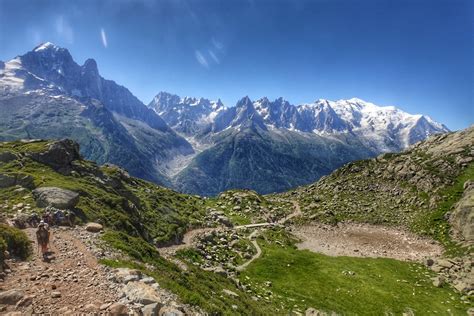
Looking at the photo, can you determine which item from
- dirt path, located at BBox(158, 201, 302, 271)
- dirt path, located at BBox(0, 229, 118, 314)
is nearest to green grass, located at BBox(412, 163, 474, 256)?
dirt path, located at BBox(158, 201, 302, 271)

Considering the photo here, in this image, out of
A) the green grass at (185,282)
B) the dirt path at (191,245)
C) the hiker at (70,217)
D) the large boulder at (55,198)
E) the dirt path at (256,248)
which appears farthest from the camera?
the dirt path at (256,248)

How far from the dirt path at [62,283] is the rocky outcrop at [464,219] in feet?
222

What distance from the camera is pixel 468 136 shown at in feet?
356

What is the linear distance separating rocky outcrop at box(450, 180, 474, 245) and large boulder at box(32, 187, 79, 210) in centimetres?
6831

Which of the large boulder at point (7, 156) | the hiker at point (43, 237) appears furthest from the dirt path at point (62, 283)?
the large boulder at point (7, 156)

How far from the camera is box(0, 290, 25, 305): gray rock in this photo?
17.4 metres

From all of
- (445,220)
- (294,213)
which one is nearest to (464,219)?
(445,220)

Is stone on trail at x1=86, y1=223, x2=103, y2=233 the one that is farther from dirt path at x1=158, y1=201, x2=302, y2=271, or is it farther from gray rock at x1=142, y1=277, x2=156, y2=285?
gray rock at x1=142, y1=277, x2=156, y2=285

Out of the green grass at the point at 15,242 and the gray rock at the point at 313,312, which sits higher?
the green grass at the point at 15,242

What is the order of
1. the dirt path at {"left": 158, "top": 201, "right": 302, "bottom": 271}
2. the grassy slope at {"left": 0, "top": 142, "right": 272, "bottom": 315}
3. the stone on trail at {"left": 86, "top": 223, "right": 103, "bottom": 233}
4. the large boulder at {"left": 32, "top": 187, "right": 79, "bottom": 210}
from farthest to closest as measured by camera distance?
the dirt path at {"left": 158, "top": 201, "right": 302, "bottom": 271} → the large boulder at {"left": 32, "top": 187, "right": 79, "bottom": 210} → the stone on trail at {"left": 86, "top": 223, "right": 103, "bottom": 233} → the grassy slope at {"left": 0, "top": 142, "right": 272, "bottom": 315}

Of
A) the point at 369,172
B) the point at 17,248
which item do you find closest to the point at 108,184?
the point at 17,248

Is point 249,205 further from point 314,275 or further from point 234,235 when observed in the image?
point 314,275

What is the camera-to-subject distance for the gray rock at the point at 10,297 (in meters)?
17.4

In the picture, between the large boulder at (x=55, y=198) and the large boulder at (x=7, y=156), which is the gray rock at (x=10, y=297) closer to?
the large boulder at (x=55, y=198)
